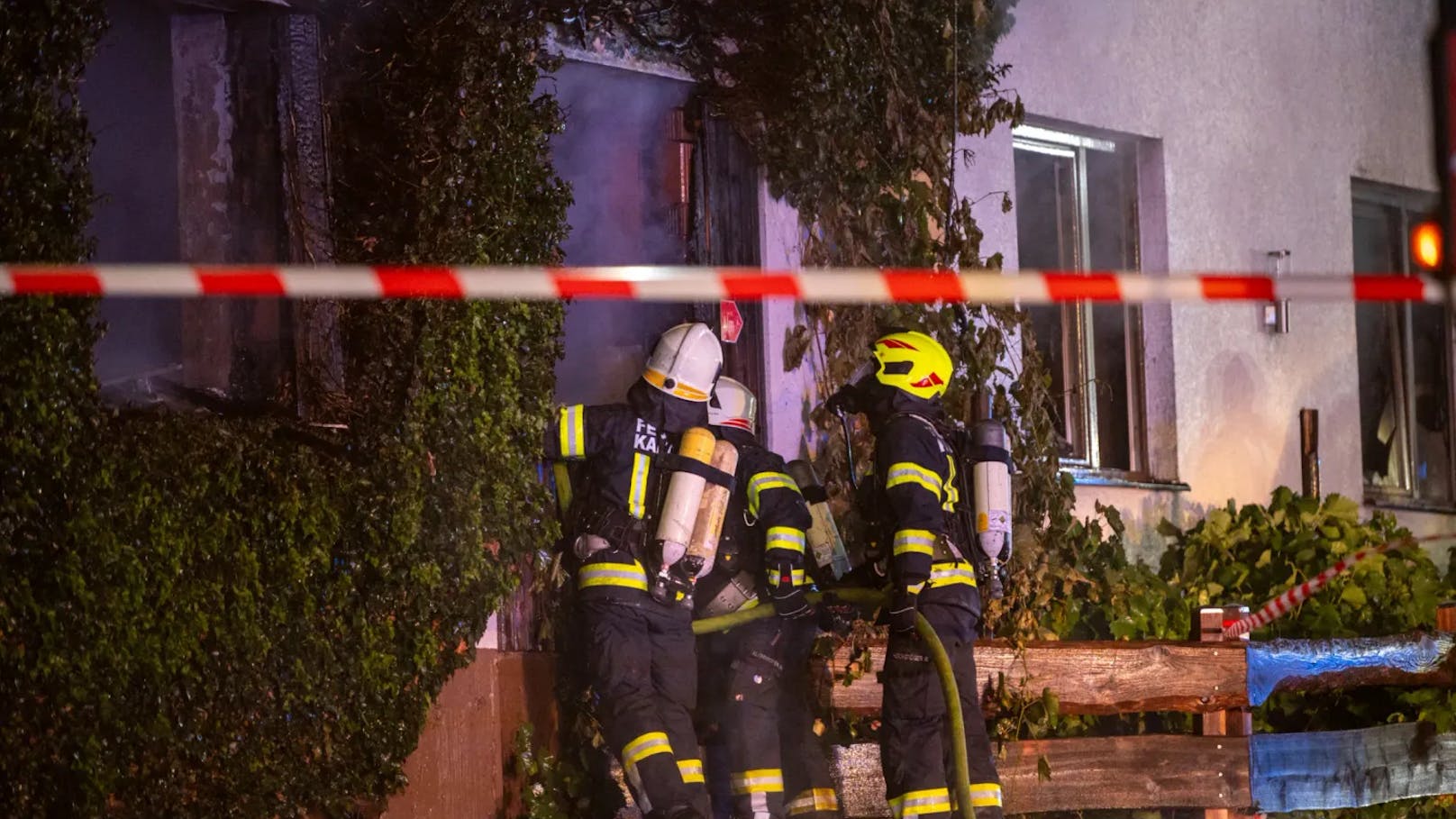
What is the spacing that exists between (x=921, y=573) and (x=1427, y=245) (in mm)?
2785

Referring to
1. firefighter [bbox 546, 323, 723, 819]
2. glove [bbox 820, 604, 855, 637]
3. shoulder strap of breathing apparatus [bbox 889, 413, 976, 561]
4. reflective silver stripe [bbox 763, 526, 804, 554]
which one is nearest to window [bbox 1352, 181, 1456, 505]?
shoulder strap of breathing apparatus [bbox 889, 413, 976, 561]

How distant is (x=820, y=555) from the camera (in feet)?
24.4

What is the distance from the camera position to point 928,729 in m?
6.80

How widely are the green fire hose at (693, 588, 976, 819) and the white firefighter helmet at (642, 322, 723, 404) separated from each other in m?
0.98

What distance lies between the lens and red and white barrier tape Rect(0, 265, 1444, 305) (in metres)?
3.88

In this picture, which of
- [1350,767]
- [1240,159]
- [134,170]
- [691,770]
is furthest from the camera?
[1240,159]

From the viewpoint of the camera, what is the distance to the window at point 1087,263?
32.9 feet

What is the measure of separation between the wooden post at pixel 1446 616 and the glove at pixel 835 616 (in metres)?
3.85

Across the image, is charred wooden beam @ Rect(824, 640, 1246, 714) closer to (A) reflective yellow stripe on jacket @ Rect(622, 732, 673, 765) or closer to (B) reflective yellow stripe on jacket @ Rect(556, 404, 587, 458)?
(A) reflective yellow stripe on jacket @ Rect(622, 732, 673, 765)

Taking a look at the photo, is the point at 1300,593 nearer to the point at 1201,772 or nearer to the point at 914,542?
the point at 1201,772

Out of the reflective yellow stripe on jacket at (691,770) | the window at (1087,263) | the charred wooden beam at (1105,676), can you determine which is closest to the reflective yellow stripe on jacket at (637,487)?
the reflective yellow stripe on jacket at (691,770)

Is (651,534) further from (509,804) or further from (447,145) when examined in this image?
(447,145)

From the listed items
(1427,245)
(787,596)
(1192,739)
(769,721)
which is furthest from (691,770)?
(1427,245)

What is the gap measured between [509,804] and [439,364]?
182 centimetres
